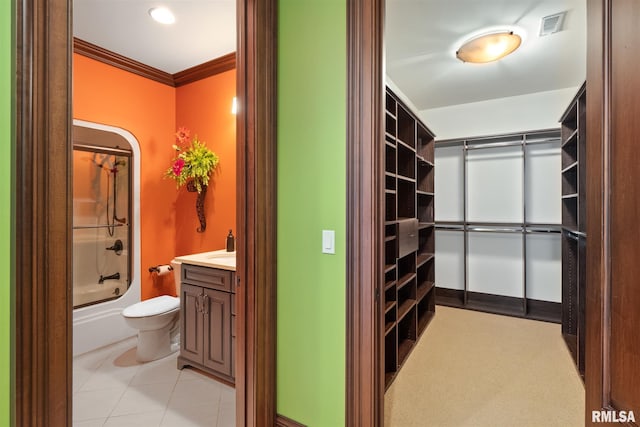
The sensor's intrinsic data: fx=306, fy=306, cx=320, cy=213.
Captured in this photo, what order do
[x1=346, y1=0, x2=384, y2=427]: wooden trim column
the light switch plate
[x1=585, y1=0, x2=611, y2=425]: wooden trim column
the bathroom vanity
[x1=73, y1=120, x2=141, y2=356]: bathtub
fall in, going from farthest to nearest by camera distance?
1. [x1=73, y1=120, x2=141, y2=356]: bathtub
2. the bathroom vanity
3. the light switch plate
4. [x1=346, y1=0, x2=384, y2=427]: wooden trim column
5. [x1=585, y1=0, x2=611, y2=425]: wooden trim column

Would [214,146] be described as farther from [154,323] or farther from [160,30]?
[154,323]

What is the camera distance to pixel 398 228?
7.67ft

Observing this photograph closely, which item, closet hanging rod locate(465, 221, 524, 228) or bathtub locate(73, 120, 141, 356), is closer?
bathtub locate(73, 120, 141, 356)

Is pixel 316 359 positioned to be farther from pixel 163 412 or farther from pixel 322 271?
pixel 163 412

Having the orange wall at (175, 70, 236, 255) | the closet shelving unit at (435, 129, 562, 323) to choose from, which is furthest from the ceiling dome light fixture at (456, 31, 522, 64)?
the orange wall at (175, 70, 236, 255)

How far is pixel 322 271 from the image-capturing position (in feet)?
4.90

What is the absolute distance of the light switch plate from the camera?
57.3 inches

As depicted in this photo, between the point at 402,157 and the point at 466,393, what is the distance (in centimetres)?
205

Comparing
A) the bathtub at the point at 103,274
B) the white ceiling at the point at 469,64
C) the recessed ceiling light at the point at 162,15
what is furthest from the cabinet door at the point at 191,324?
the white ceiling at the point at 469,64

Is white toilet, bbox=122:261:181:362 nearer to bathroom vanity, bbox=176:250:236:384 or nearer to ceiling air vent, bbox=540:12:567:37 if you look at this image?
bathroom vanity, bbox=176:250:236:384

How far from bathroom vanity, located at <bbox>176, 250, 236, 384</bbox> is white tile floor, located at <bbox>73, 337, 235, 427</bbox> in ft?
0.43

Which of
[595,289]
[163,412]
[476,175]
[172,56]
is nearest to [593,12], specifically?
[595,289]

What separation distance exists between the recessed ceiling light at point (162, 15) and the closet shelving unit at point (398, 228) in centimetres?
174

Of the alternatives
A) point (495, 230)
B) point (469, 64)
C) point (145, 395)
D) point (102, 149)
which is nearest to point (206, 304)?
point (145, 395)
